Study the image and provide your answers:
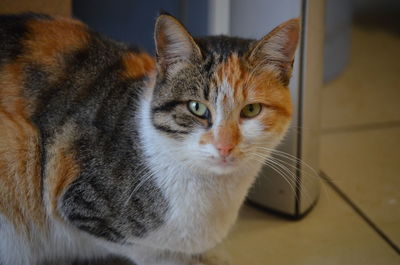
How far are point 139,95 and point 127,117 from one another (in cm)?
7

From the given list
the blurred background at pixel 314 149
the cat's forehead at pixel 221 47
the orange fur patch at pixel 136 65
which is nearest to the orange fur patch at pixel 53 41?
the orange fur patch at pixel 136 65

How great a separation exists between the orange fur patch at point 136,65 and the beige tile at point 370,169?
902mm

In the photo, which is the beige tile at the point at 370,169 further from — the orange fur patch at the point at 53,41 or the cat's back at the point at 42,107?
the orange fur patch at the point at 53,41

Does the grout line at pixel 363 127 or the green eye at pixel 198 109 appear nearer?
the green eye at pixel 198 109

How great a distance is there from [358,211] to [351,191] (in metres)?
0.12

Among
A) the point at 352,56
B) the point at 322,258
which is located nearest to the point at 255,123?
the point at 322,258

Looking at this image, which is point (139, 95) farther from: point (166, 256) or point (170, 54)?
point (166, 256)

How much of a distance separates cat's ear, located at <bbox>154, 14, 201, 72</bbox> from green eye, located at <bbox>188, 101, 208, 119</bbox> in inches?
4.1

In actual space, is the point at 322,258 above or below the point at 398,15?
below

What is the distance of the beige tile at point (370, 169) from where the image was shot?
72.8 inches

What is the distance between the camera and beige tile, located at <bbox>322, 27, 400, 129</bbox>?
242 centimetres

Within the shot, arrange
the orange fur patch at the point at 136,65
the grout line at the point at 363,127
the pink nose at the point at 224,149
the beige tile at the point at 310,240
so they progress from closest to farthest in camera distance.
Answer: the pink nose at the point at 224,149 < the orange fur patch at the point at 136,65 < the beige tile at the point at 310,240 < the grout line at the point at 363,127

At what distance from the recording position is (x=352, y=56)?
2863 mm

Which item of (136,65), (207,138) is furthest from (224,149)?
(136,65)
